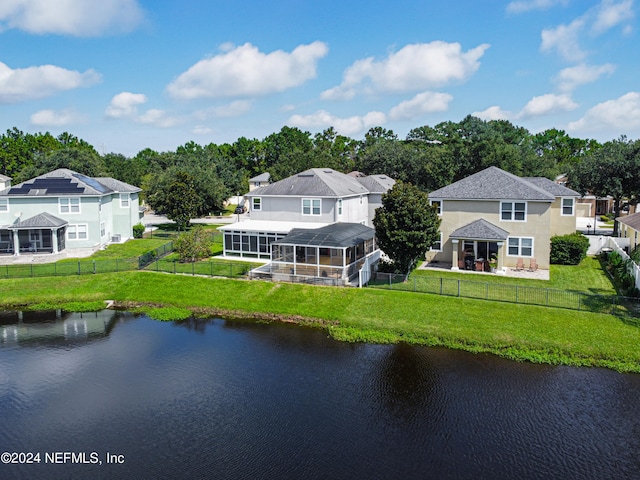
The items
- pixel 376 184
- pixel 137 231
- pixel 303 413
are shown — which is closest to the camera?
pixel 303 413

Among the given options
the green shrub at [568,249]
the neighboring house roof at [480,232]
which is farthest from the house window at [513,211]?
the green shrub at [568,249]

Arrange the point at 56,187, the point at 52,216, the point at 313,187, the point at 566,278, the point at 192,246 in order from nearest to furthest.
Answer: the point at 566,278 → the point at 192,246 → the point at 313,187 → the point at 52,216 → the point at 56,187

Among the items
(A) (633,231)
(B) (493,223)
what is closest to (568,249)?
(B) (493,223)

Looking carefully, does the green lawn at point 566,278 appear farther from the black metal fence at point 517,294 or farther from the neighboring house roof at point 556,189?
the neighboring house roof at point 556,189

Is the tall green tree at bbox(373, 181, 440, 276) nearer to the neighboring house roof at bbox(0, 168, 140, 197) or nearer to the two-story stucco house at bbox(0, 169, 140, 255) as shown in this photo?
the two-story stucco house at bbox(0, 169, 140, 255)

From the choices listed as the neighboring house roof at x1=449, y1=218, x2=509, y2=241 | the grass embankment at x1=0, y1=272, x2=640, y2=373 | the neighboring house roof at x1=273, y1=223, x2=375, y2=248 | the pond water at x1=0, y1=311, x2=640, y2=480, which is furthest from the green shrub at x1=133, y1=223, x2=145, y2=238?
the neighboring house roof at x1=449, y1=218, x2=509, y2=241

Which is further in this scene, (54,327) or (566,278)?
(566,278)

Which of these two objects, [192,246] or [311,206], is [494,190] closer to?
[311,206]
